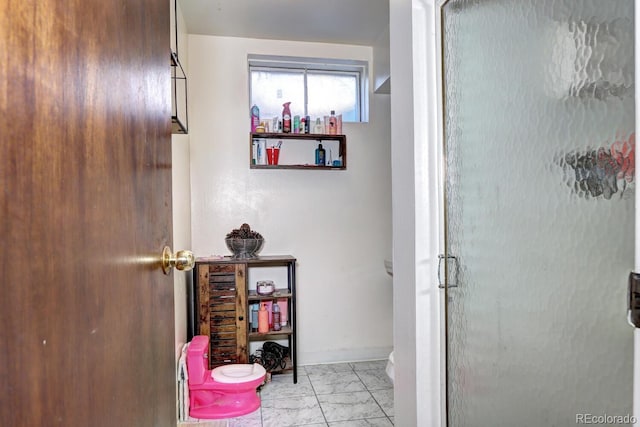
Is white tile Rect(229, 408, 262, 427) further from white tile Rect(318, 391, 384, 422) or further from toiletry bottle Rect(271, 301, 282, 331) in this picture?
toiletry bottle Rect(271, 301, 282, 331)

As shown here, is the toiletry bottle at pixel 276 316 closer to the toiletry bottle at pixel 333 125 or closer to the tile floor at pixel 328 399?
the tile floor at pixel 328 399

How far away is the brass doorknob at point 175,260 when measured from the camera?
92cm

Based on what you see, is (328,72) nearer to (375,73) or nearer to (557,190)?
(375,73)

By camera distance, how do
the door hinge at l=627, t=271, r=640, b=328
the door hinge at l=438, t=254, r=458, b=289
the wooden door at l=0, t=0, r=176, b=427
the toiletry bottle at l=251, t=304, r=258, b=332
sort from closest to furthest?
the wooden door at l=0, t=0, r=176, b=427 → the door hinge at l=627, t=271, r=640, b=328 → the door hinge at l=438, t=254, r=458, b=289 → the toiletry bottle at l=251, t=304, r=258, b=332

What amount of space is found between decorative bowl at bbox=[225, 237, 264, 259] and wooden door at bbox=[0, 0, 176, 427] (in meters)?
2.08

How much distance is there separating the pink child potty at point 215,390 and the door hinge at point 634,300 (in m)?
2.17

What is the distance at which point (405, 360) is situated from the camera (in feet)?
4.69

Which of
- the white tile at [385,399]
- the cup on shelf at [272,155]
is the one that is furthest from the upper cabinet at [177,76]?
the white tile at [385,399]

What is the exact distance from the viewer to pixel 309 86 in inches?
132

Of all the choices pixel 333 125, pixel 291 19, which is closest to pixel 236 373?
pixel 333 125

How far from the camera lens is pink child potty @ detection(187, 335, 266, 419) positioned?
2361 mm

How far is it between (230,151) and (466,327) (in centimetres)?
235

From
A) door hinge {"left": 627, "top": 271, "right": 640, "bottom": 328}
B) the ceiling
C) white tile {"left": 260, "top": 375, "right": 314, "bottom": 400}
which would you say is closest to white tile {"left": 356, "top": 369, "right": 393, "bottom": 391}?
white tile {"left": 260, "top": 375, "right": 314, "bottom": 400}

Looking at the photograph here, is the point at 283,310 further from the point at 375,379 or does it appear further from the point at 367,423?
the point at 367,423
